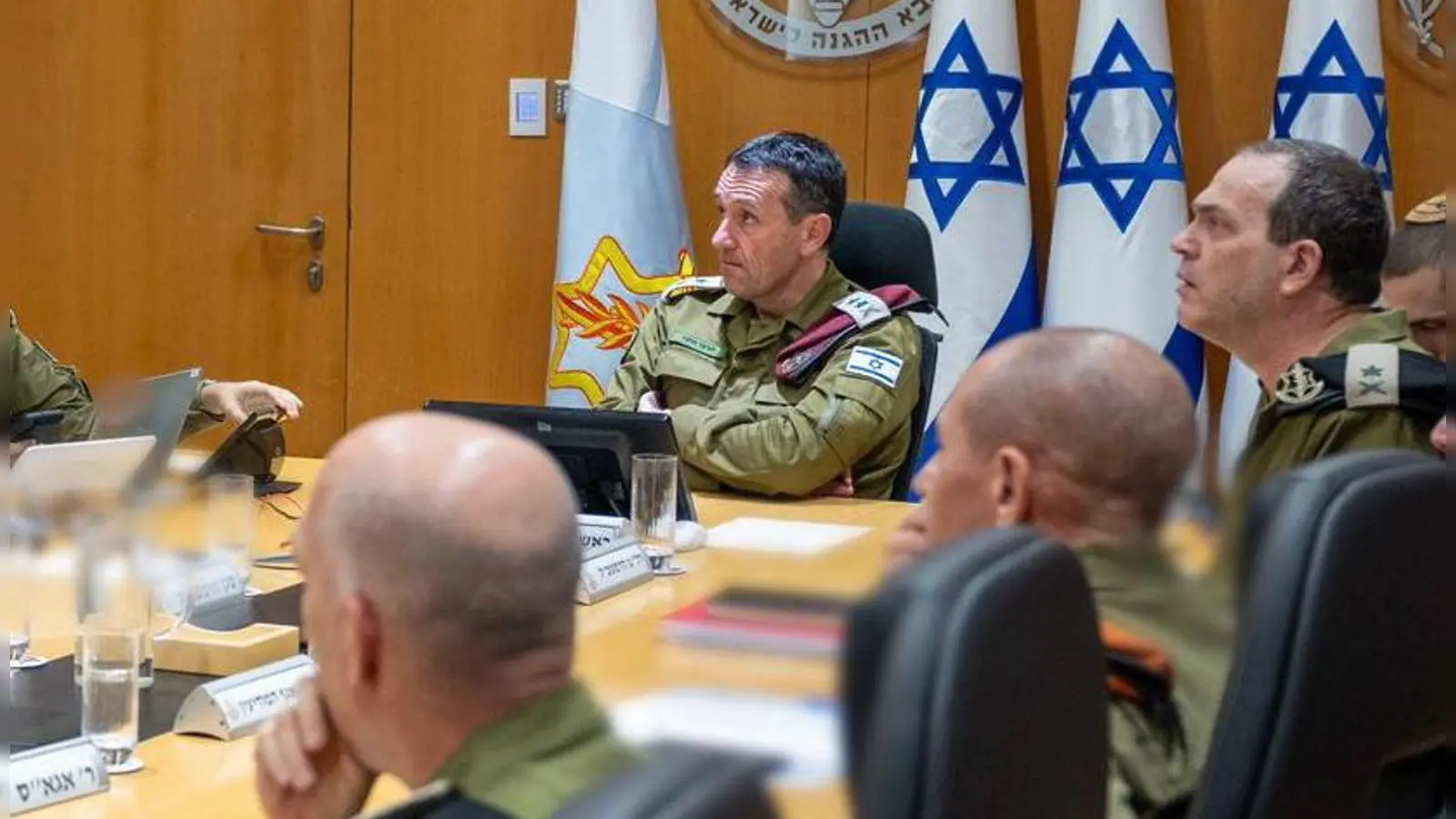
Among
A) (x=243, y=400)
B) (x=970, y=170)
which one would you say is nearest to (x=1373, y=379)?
(x=243, y=400)

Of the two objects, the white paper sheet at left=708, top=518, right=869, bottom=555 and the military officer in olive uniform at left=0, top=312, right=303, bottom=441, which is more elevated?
A: the military officer in olive uniform at left=0, top=312, right=303, bottom=441

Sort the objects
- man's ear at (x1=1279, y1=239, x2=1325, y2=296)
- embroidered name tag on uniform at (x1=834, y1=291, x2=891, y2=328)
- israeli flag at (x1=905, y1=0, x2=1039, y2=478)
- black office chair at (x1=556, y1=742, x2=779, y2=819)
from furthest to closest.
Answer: israeli flag at (x1=905, y1=0, x2=1039, y2=478) → embroidered name tag on uniform at (x1=834, y1=291, x2=891, y2=328) → man's ear at (x1=1279, y1=239, x2=1325, y2=296) → black office chair at (x1=556, y1=742, x2=779, y2=819)

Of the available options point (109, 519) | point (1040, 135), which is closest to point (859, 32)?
point (1040, 135)

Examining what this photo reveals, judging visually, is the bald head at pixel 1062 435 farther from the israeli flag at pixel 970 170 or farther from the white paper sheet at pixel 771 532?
the israeli flag at pixel 970 170

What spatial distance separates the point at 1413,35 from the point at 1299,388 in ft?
7.61

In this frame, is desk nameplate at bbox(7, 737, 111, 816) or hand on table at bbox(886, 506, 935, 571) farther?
hand on table at bbox(886, 506, 935, 571)

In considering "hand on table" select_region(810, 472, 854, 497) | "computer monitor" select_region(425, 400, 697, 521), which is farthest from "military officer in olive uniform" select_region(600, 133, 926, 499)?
"computer monitor" select_region(425, 400, 697, 521)

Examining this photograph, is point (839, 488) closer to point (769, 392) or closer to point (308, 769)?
point (769, 392)

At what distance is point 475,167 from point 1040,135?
153 centimetres

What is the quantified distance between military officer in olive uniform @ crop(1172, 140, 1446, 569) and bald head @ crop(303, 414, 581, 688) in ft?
4.56

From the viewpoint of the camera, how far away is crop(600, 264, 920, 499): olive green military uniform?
308 cm

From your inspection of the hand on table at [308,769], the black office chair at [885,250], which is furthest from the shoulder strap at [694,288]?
the hand on table at [308,769]

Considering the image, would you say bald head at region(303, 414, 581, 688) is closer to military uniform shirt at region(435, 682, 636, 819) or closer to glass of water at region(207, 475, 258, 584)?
military uniform shirt at region(435, 682, 636, 819)

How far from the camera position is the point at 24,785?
1391 millimetres
